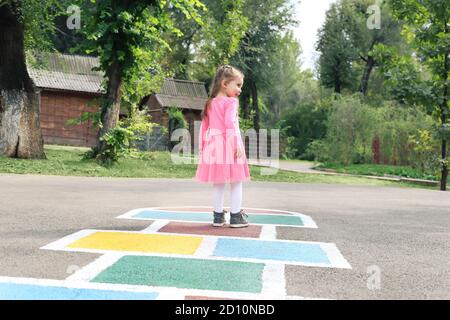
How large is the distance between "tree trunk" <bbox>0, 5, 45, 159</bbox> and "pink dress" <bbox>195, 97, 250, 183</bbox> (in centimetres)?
1311

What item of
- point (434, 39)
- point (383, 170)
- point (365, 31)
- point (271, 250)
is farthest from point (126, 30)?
point (365, 31)

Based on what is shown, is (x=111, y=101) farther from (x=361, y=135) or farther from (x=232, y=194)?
(x=361, y=135)

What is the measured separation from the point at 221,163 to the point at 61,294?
10.5 ft

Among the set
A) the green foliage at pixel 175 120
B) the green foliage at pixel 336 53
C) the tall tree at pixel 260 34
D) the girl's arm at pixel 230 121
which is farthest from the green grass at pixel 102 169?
the green foliage at pixel 336 53

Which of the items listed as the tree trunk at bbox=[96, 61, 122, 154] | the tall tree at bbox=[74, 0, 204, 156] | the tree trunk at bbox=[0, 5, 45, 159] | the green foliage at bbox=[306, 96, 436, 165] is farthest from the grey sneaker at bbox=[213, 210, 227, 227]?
the green foliage at bbox=[306, 96, 436, 165]

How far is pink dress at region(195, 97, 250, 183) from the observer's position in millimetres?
6211

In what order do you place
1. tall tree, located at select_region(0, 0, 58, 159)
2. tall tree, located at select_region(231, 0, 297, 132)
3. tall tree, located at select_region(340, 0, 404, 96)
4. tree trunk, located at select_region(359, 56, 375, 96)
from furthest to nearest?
1. tree trunk, located at select_region(359, 56, 375, 96)
2. tall tree, located at select_region(340, 0, 404, 96)
3. tall tree, located at select_region(231, 0, 297, 132)
4. tall tree, located at select_region(0, 0, 58, 159)

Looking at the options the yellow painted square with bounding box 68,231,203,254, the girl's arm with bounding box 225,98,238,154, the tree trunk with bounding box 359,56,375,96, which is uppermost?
the tree trunk with bounding box 359,56,375,96

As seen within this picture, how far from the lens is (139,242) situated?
16.8 ft

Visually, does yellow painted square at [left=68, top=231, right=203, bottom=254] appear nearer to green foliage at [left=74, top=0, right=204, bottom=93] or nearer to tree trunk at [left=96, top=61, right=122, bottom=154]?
green foliage at [left=74, top=0, right=204, bottom=93]

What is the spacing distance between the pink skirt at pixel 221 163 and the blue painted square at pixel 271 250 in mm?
989

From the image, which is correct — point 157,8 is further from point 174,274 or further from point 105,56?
point 174,274

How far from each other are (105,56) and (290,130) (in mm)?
33216

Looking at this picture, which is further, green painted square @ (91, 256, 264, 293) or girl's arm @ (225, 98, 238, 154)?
girl's arm @ (225, 98, 238, 154)
